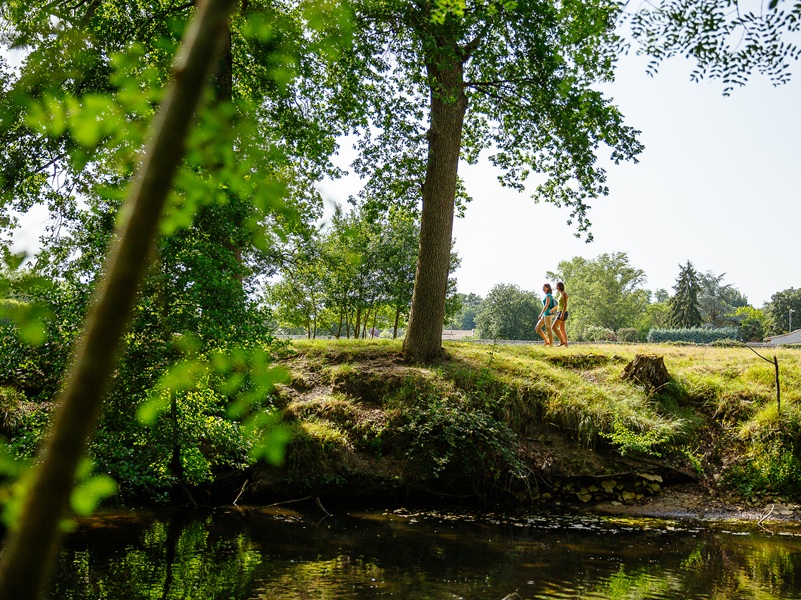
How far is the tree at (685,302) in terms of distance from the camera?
65.1 m

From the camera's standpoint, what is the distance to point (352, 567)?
7078 mm

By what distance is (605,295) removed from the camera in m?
61.9

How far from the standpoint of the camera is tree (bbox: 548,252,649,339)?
61812mm

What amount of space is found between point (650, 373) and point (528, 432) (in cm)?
299

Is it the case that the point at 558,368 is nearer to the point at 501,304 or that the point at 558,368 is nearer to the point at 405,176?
the point at 405,176

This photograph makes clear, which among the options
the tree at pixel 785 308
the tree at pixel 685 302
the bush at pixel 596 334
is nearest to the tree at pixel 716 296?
the tree at pixel 785 308

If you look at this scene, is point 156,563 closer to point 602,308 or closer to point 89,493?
point 89,493

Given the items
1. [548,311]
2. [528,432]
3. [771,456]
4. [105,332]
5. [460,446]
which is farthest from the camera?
[548,311]

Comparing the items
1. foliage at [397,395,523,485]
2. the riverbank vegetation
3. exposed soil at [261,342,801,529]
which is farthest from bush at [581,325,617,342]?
foliage at [397,395,523,485]

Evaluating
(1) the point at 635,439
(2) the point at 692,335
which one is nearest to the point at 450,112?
(1) the point at 635,439

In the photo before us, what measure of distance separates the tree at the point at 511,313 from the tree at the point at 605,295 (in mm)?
5919

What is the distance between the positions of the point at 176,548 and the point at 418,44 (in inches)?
349

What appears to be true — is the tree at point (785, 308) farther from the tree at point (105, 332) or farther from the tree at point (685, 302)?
the tree at point (105, 332)

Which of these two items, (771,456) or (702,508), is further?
(771,456)
